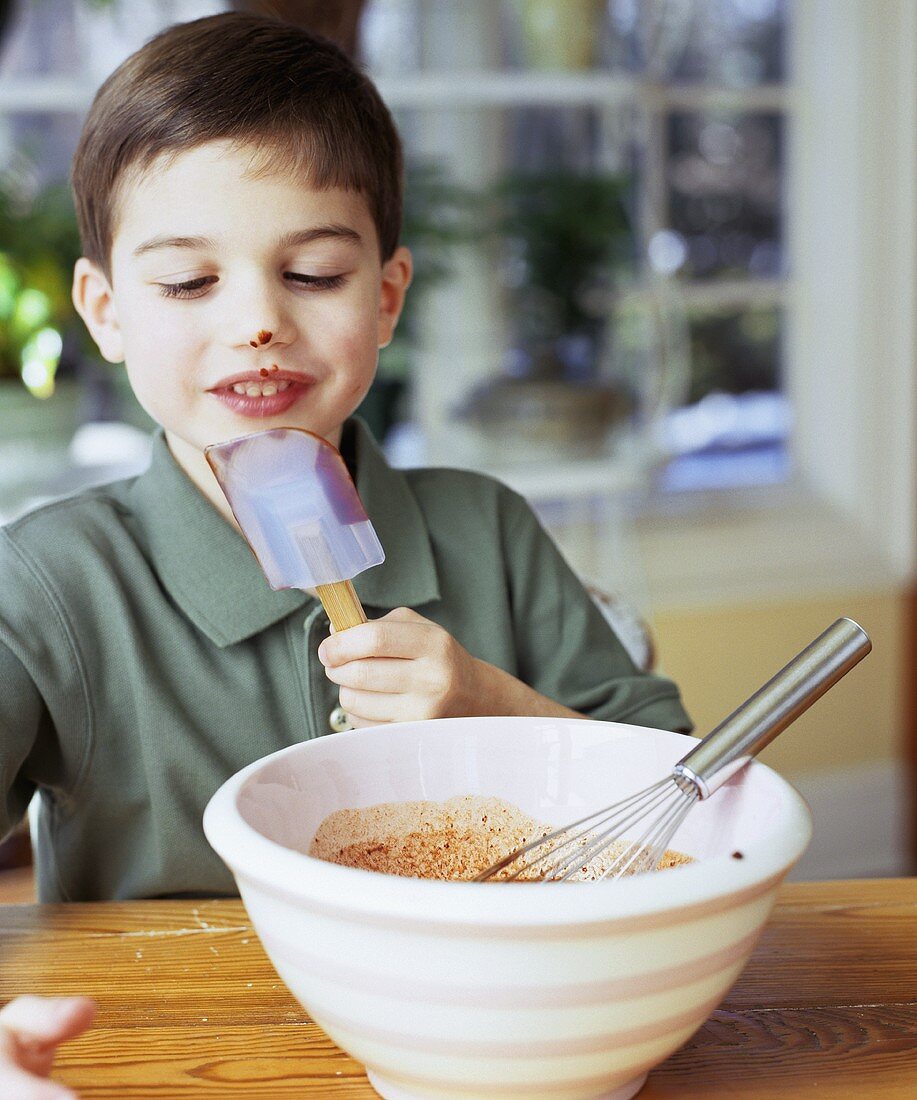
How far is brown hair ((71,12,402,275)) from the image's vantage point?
0.94 m

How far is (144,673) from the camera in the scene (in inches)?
39.1

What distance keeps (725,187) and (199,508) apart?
6.82ft

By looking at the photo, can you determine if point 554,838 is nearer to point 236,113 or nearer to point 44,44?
point 236,113

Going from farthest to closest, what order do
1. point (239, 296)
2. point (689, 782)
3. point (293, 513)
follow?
point (239, 296) → point (293, 513) → point (689, 782)

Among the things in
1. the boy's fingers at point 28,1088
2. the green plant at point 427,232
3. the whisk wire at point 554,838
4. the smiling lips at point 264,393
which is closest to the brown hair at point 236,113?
the smiling lips at point 264,393

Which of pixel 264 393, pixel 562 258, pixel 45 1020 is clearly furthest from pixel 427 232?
pixel 45 1020

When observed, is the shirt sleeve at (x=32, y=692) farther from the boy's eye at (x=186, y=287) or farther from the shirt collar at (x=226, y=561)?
the boy's eye at (x=186, y=287)

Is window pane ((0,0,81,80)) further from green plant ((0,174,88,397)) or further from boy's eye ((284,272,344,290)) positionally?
boy's eye ((284,272,344,290))

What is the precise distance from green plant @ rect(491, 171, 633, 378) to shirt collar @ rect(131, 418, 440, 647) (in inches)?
54.1

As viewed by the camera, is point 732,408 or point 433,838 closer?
point 433,838

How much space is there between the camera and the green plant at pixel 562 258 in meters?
2.39

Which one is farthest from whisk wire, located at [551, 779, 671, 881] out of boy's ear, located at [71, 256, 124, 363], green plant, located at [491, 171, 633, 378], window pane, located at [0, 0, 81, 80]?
window pane, located at [0, 0, 81, 80]

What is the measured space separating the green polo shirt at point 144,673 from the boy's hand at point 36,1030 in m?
0.38

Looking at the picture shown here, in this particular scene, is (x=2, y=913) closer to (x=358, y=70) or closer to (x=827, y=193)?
(x=358, y=70)
